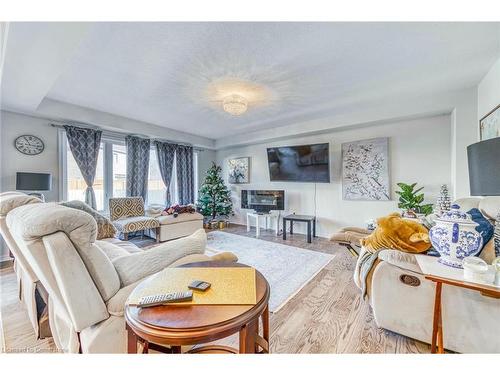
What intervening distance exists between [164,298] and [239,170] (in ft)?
16.6

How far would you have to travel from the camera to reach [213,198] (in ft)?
18.4

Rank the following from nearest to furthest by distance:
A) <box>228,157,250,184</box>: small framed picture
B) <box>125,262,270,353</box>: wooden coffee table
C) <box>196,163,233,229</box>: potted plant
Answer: <box>125,262,270,353</box>: wooden coffee table < <box>196,163,233,229</box>: potted plant < <box>228,157,250,184</box>: small framed picture

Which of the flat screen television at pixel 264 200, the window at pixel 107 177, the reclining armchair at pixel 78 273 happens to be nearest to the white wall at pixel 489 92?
the flat screen television at pixel 264 200

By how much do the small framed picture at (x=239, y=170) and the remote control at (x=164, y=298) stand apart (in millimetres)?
4864

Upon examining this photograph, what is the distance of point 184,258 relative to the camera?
139 centimetres

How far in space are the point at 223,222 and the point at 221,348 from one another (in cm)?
450

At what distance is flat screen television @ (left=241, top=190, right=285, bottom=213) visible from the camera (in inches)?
191

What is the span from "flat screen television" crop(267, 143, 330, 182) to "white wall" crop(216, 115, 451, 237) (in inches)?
9.7

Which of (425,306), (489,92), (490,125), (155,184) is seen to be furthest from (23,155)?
(489,92)

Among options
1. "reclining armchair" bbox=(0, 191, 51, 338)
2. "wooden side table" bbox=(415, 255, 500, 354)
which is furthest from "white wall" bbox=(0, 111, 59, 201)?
"wooden side table" bbox=(415, 255, 500, 354)

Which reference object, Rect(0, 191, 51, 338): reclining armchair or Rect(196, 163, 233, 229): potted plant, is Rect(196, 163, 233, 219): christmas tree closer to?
Rect(196, 163, 233, 229): potted plant

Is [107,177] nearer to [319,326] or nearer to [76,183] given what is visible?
[76,183]

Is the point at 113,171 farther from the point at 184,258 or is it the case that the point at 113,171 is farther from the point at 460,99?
the point at 460,99
